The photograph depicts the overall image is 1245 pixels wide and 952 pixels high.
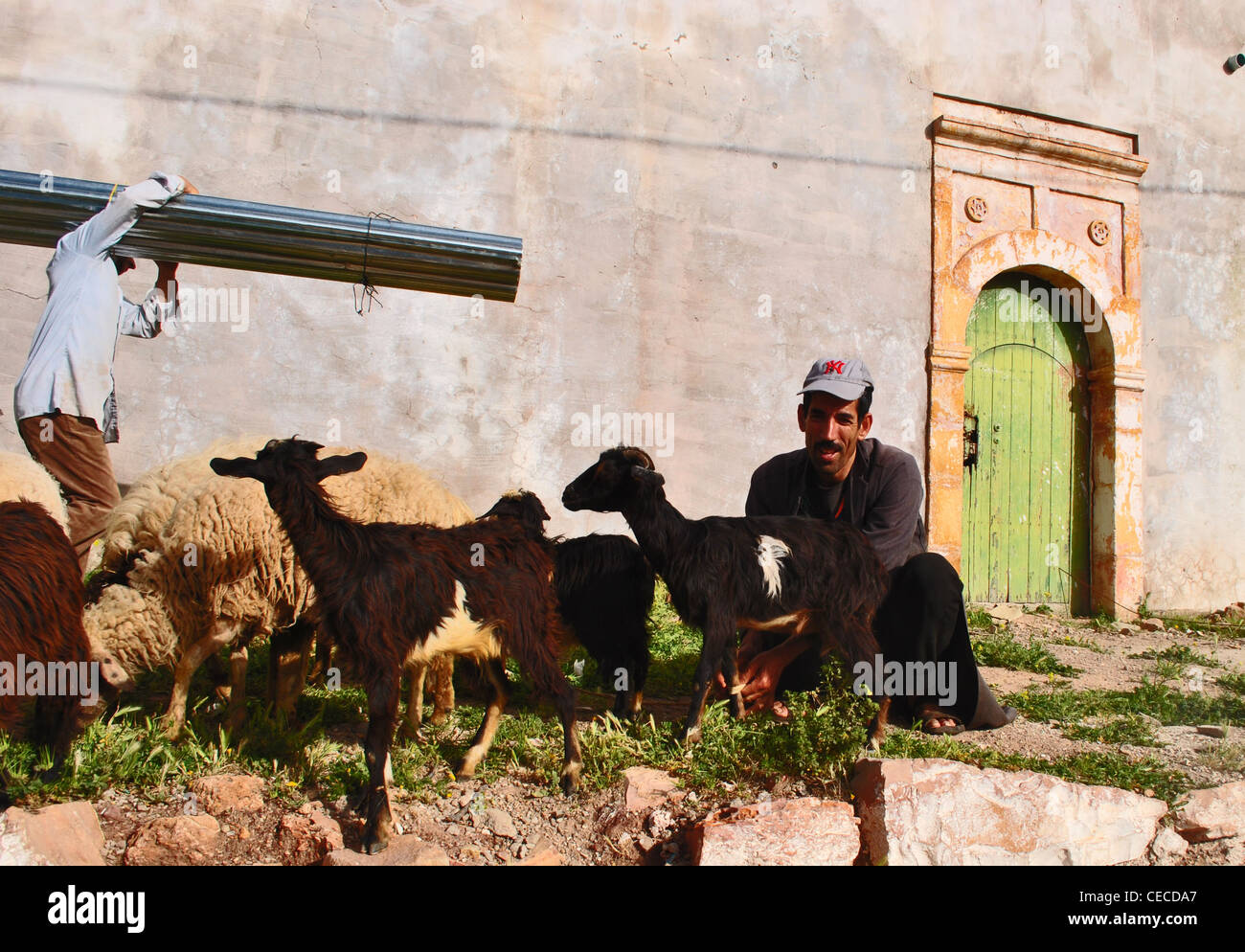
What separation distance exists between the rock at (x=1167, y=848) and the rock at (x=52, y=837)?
3916mm

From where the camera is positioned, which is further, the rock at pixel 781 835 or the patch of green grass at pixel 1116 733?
the patch of green grass at pixel 1116 733

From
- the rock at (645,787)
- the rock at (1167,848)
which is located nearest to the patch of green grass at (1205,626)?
the rock at (1167,848)

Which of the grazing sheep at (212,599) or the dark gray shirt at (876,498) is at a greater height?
the dark gray shirt at (876,498)

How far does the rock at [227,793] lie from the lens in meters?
3.28

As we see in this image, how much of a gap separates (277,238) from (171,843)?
240 centimetres

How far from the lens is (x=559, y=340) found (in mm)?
7629

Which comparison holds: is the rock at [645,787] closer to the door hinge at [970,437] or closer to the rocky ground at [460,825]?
the rocky ground at [460,825]

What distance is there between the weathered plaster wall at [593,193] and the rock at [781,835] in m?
4.57

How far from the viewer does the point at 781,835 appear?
312cm

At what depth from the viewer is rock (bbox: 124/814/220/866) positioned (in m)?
3.02

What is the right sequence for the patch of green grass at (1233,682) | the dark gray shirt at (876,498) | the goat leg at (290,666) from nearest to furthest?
the goat leg at (290,666) → the dark gray shirt at (876,498) → the patch of green grass at (1233,682)

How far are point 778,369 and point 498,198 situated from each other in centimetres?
300

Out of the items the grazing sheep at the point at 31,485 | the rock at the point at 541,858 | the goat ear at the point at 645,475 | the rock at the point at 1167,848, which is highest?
the goat ear at the point at 645,475

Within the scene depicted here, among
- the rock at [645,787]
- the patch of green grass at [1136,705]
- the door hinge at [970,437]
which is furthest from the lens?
the door hinge at [970,437]
